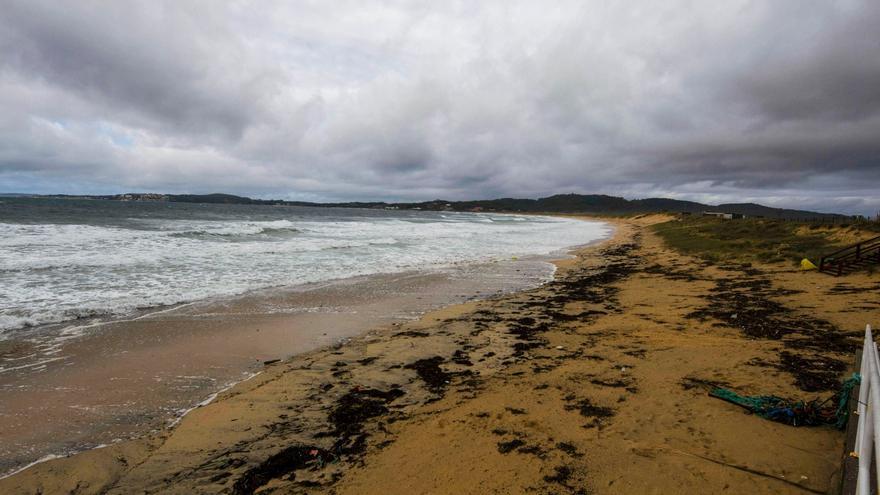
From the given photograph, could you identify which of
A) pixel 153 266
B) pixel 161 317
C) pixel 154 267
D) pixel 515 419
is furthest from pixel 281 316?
pixel 153 266

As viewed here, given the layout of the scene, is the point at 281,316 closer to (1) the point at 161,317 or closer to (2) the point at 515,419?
(1) the point at 161,317

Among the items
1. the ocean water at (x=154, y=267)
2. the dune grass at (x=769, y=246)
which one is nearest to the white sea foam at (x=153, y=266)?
the ocean water at (x=154, y=267)

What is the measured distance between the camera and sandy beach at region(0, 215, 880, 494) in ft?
13.4

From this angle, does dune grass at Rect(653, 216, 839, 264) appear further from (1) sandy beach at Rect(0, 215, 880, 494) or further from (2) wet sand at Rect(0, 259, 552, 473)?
(2) wet sand at Rect(0, 259, 552, 473)

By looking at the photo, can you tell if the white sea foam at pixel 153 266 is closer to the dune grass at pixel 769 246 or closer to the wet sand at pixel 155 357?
the wet sand at pixel 155 357

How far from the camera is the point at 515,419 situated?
17.0 feet

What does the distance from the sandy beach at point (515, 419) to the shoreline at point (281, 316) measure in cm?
35

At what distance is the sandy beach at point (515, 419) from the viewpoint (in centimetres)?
A: 407

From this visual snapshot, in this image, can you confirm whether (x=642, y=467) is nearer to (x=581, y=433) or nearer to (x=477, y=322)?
(x=581, y=433)

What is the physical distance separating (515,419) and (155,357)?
6.51 metres

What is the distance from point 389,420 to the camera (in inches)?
211

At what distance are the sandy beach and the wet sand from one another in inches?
21.6

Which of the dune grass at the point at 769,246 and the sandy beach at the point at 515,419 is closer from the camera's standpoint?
the sandy beach at the point at 515,419

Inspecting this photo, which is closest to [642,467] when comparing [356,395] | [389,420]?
[389,420]
